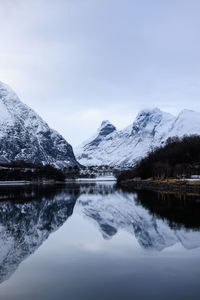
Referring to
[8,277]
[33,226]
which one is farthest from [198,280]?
[33,226]

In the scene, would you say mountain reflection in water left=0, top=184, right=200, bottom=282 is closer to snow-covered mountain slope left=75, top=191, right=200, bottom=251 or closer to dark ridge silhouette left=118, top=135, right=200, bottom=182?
snow-covered mountain slope left=75, top=191, right=200, bottom=251

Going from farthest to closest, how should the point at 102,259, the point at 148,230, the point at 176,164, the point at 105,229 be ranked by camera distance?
the point at 176,164 → the point at 105,229 → the point at 148,230 → the point at 102,259

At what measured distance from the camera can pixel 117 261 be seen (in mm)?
12469

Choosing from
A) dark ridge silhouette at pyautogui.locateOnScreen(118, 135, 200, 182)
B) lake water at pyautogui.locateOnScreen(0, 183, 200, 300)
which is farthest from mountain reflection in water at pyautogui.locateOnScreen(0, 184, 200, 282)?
dark ridge silhouette at pyautogui.locateOnScreen(118, 135, 200, 182)

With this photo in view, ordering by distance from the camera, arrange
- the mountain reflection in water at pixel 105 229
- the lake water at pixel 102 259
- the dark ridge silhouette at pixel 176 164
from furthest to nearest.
Result: the dark ridge silhouette at pixel 176 164, the mountain reflection in water at pixel 105 229, the lake water at pixel 102 259

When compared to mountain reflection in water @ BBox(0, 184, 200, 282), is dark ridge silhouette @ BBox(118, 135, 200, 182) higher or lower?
higher

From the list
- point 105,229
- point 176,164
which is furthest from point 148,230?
point 176,164

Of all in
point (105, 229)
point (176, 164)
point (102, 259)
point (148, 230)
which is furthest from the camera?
point (176, 164)

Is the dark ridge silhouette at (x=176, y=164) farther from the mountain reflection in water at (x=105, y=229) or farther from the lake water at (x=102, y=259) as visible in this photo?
the lake water at (x=102, y=259)

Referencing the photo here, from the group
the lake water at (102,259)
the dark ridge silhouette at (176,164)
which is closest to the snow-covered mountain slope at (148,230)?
the lake water at (102,259)

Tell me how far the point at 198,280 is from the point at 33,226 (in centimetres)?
1336

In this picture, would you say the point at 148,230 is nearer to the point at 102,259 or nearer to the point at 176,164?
the point at 102,259

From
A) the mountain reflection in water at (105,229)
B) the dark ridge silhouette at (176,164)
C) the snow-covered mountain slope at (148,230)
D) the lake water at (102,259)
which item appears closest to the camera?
the lake water at (102,259)

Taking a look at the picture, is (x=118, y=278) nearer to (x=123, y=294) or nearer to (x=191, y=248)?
(x=123, y=294)
